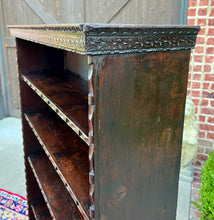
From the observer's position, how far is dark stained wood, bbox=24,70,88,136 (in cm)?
97

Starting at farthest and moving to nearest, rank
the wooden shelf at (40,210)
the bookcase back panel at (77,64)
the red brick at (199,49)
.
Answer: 1. the red brick at (199,49)
2. the wooden shelf at (40,210)
3. the bookcase back panel at (77,64)

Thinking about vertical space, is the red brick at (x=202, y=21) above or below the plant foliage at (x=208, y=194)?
above

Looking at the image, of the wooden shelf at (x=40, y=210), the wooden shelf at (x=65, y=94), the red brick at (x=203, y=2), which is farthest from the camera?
the red brick at (x=203, y=2)

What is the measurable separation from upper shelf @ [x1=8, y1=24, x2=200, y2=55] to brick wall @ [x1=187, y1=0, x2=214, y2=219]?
1.31 metres

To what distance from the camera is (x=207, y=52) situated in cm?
207

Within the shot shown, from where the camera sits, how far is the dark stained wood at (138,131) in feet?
2.37

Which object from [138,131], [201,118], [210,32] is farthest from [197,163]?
[138,131]

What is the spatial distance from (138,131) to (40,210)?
1442 mm

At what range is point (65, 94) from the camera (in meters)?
1.31

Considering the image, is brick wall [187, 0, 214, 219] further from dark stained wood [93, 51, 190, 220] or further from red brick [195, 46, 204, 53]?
dark stained wood [93, 51, 190, 220]

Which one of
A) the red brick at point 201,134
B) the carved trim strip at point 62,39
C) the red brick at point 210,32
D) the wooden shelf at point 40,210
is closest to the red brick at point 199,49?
the red brick at point 210,32

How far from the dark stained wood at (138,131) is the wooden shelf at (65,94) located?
0.36 ft

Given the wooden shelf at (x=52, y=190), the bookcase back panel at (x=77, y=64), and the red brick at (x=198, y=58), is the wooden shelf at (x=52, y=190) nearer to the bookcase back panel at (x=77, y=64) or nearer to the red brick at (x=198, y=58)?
the bookcase back panel at (x=77, y=64)

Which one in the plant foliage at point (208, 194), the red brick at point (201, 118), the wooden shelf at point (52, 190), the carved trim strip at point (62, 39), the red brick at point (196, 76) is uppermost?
the carved trim strip at point (62, 39)
